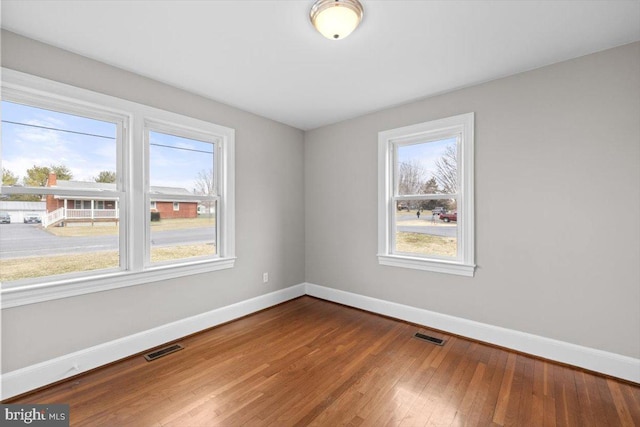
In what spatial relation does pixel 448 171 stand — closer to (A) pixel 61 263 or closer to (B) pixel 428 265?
(B) pixel 428 265

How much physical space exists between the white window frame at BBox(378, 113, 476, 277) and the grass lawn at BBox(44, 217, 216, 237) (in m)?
2.14

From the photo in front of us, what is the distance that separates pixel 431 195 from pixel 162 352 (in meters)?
A: 3.19

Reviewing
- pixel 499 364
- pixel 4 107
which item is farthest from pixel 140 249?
pixel 499 364

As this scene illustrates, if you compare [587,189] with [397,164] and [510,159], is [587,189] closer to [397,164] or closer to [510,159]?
[510,159]

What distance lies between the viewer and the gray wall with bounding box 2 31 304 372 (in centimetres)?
205

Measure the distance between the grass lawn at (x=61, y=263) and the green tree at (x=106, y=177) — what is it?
2.14 ft

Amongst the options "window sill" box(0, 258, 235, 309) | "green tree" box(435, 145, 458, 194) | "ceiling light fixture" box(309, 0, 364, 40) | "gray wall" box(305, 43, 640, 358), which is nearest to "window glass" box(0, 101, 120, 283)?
"window sill" box(0, 258, 235, 309)

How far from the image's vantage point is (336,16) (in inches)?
68.4

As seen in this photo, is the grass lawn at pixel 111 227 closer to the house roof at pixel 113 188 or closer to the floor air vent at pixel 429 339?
the house roof at pixel 113 188

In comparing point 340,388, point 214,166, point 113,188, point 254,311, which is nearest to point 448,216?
point 340,388

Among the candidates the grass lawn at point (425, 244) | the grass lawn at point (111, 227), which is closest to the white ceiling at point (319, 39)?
the grass lawn at point (111, 227)

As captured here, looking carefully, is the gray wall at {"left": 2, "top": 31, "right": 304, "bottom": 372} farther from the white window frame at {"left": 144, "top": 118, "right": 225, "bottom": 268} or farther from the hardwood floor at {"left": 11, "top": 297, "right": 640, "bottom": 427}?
the hardwood floor at {"left": 11, "top": 297, "right": 640, "bottom": 427}

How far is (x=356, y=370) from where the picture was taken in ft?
7.59

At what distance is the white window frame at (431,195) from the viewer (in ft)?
9.37
